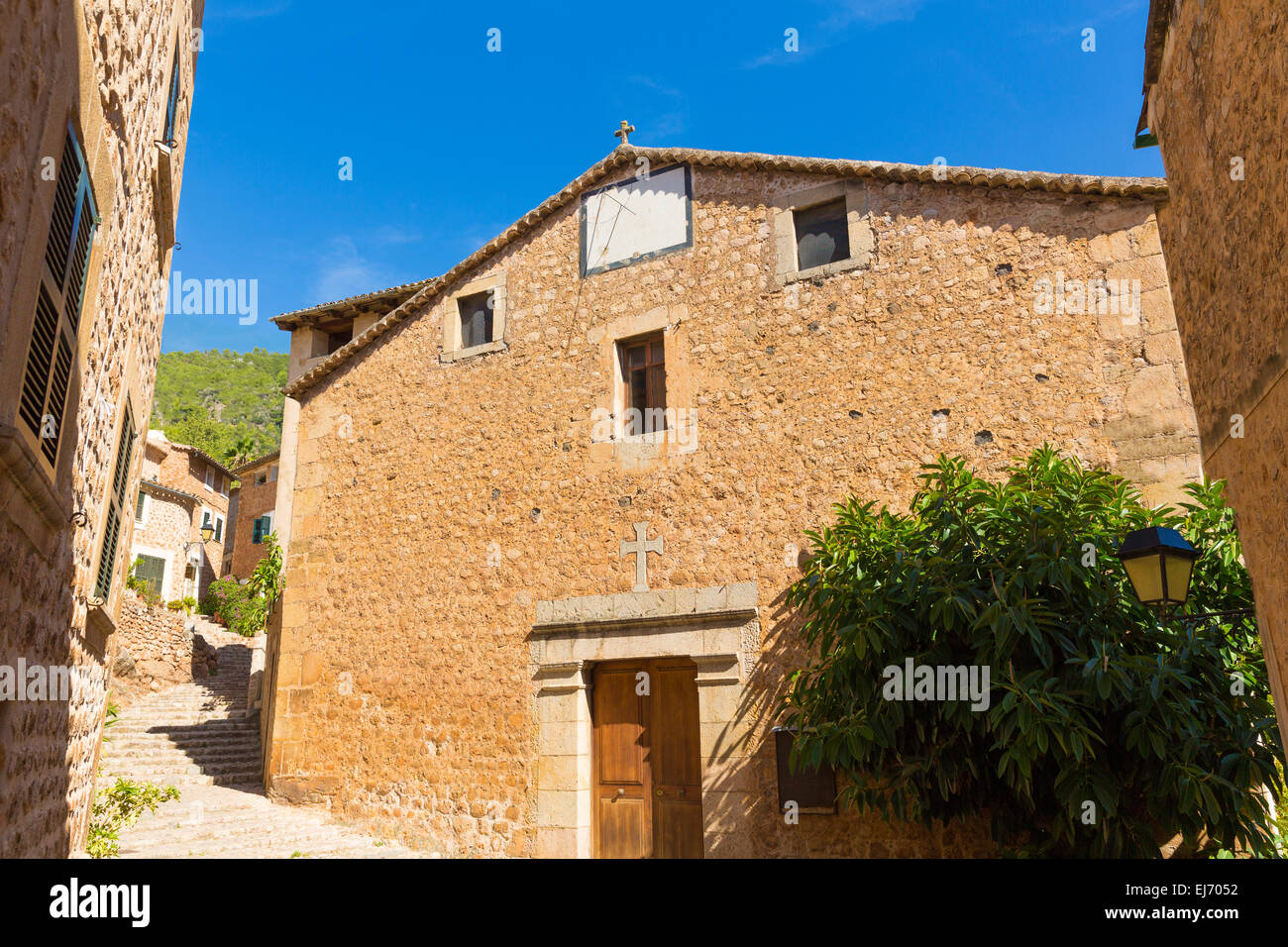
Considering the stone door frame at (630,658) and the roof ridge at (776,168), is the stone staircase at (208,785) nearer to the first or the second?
the stone door frame at (630,658)

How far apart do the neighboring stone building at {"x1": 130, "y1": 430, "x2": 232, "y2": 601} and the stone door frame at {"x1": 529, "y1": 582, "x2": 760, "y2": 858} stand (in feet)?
63.4

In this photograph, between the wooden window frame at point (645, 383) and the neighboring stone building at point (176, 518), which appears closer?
the wooden window frame at point (645, 383)

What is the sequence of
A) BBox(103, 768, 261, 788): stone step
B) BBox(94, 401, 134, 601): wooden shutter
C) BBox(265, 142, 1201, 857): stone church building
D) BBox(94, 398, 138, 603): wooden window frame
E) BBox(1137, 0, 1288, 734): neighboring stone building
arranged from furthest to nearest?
BBox(103, 768, 261, 788): stone step < BBox(265, 142, 1201, 857): stone church building < BBox(94, 401, 134, 601): wooden shutter < BBox(94, 398, 138, 603): wooden window frame < BBox(1137, 0, 1288, 734): neighboring stone building

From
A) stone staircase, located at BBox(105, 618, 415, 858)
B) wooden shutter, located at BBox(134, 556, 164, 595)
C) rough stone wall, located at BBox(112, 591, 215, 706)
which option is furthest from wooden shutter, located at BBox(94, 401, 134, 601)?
wooden shutter, located at BBox(134, 556, 164, 595)

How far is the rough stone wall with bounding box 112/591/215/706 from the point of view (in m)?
16.2

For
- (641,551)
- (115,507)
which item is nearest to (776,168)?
(641,551)

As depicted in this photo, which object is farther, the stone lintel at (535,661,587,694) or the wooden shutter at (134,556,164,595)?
the wooden shutter at (134,556,164,595)

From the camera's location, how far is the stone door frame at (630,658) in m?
7.57

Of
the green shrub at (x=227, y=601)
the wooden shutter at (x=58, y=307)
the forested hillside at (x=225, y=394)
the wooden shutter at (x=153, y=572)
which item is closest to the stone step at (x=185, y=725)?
the green shrub at (x=227, y=601)

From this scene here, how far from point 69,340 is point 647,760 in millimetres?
5809

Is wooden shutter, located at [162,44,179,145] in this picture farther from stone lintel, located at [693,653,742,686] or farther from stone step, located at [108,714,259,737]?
stone step, located at [108,714,259,737]

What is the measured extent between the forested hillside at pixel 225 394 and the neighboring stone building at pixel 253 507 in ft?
30.9
